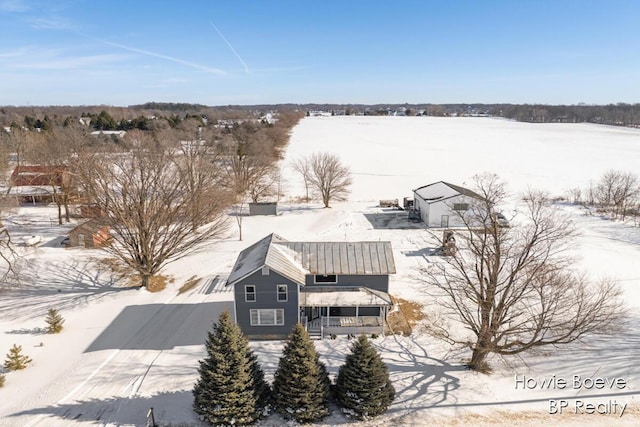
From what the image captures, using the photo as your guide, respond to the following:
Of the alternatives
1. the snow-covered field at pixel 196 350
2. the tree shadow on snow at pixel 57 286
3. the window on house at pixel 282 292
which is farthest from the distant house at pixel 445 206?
the tree shadow on snow at pixel 57 286

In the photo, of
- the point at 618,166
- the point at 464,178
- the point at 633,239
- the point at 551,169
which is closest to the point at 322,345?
the point at 633,239

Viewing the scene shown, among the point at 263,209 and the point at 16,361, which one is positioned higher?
the point at 263,209

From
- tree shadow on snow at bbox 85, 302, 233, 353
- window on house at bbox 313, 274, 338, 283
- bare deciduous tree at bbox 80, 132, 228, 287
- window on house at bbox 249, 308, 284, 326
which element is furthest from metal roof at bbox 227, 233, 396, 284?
bare deciduous tree at bbox 80, 132, 228, 287

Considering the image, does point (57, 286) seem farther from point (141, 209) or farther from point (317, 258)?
point (317, 258)

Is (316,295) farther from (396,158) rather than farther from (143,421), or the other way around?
(396,158)

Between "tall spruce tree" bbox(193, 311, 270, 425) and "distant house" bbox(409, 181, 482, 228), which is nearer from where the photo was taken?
"tall spruce tree" bbox(193, 311, 270, 425)

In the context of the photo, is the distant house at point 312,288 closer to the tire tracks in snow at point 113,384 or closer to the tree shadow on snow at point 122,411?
the tire tracks in snow at point 113,384

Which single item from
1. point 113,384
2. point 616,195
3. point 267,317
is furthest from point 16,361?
point 616,195

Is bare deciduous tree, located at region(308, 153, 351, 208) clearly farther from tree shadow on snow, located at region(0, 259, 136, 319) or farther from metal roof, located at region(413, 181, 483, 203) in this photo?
tree shadow on snow, located at region(0, 259, 136, 319)
